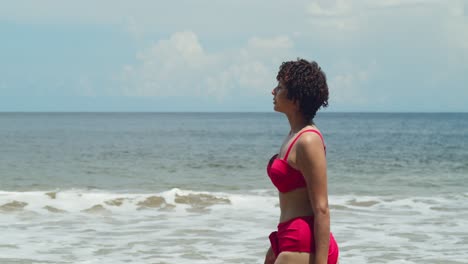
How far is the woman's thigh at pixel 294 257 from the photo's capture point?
3410 millimetres

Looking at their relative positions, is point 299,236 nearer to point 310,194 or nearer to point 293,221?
point 293,221

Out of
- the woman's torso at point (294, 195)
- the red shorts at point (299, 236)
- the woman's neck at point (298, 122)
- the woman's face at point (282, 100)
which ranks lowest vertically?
the red shorts at point (299, 236)

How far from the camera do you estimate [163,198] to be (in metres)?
15.6

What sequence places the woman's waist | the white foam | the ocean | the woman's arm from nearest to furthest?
1. the woman's arm
2. the woman's waist
3. the white foam
4. the ocean

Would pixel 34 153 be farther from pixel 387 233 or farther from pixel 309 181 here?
pixel 309 181

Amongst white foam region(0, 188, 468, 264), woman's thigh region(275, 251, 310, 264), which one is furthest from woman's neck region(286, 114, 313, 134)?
white foam region(0, 188, 468, 264)

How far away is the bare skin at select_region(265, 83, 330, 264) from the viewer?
3.33 meters

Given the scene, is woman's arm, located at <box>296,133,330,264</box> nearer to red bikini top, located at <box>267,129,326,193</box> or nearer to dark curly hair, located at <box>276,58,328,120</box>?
red bikini top, located at <box>267,129,326,193</box>

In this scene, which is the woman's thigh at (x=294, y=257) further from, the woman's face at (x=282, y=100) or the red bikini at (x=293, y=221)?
the woman's face at (x=282, y=100)

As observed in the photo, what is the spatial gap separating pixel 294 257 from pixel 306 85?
33.4 inches

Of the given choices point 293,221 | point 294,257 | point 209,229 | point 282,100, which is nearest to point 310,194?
point 293,221

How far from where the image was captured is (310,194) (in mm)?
3354

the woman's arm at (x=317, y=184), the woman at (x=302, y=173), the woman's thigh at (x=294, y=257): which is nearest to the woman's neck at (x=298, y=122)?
the woman at (x=302, y=173)

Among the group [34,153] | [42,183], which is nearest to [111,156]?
[34,153]
